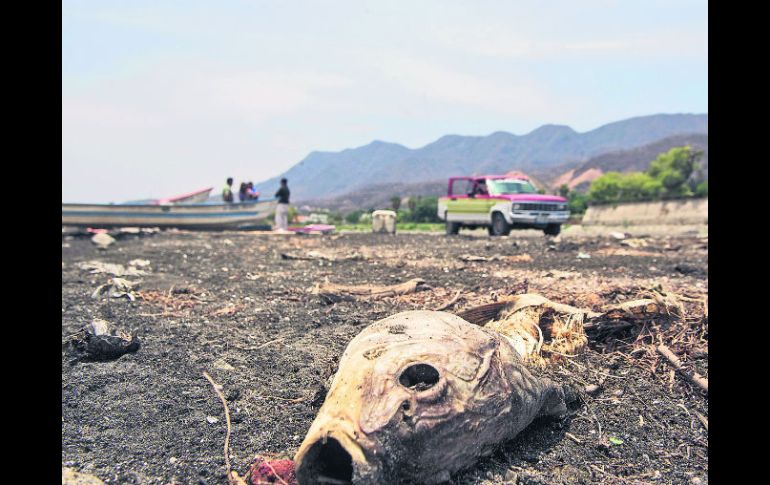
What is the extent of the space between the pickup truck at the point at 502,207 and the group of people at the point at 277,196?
5.62 metres

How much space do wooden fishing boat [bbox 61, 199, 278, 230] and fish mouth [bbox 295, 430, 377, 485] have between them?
1984cm

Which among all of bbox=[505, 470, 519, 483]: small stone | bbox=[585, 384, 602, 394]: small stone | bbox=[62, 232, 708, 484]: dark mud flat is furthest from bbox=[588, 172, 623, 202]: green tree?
bbox=[505, 470, 519, 483]: small stone

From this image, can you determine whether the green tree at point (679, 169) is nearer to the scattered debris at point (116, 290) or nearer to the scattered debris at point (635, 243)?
the scattered debris at point (635, 243)

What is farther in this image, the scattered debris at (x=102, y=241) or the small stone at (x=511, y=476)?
the scattered debris at (x=102, y=241)

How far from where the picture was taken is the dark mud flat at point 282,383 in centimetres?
278

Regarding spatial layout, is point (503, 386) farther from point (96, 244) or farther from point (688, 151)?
point (688, 151)

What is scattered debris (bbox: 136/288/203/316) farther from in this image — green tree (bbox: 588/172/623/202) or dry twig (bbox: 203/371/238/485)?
green tree (bbox: 588/172/623/202)

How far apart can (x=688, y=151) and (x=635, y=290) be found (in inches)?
2932

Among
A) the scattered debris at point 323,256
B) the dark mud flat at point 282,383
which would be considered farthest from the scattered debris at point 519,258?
the scattered debris at point 323,256

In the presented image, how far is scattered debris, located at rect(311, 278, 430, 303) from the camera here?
6379 millimetres

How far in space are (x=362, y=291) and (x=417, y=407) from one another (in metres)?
4.44

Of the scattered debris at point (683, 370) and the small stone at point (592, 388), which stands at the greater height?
the scattered debris at point (683, 370)

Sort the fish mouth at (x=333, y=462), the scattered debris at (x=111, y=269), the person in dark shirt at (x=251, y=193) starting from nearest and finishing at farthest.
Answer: the fish mouth at (x=333, y=462) → the scattered debris at (x=111, y=269) → the person in dark shirt at (x=251, y=193)

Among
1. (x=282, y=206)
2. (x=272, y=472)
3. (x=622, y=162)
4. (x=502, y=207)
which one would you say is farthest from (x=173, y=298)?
(x=622, y=162)
